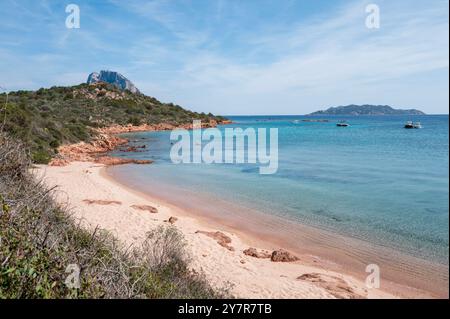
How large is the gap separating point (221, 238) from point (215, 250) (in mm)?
982

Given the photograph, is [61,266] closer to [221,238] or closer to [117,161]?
[221,238]

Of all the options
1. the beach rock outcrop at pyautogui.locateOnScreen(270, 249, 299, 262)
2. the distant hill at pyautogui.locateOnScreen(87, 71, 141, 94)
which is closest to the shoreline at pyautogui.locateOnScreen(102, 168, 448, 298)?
the beach rock outcrop at pyautogui.locateOnScreen(270, 249, 299, 262)

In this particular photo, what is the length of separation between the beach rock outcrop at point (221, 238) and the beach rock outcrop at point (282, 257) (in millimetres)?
1115

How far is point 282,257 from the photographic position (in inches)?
329

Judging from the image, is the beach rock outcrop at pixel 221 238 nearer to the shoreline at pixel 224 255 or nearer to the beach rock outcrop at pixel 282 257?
the shoreline at pixel 224 255

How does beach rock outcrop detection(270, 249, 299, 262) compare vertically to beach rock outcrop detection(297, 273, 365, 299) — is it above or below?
above

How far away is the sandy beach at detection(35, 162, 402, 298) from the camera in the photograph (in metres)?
6.64

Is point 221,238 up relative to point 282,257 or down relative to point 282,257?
up

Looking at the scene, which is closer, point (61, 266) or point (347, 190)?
point (61, 266)

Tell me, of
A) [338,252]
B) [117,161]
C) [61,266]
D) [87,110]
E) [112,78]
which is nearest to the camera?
[61,266]

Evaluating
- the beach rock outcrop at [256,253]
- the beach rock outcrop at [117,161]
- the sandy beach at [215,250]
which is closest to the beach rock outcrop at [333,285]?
the sandy beach at [215,250]

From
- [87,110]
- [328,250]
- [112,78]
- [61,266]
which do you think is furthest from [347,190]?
[112,78]

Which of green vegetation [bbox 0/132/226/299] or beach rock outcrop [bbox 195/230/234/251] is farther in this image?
beach rock outcrop [bbox 195/230/234/251]

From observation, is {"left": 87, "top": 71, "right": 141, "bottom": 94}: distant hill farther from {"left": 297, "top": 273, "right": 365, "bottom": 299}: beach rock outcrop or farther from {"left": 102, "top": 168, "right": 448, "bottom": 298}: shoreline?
{"left": 297, "top": 273, "right": 365, "bottom": 299}: beach rock outcrop
